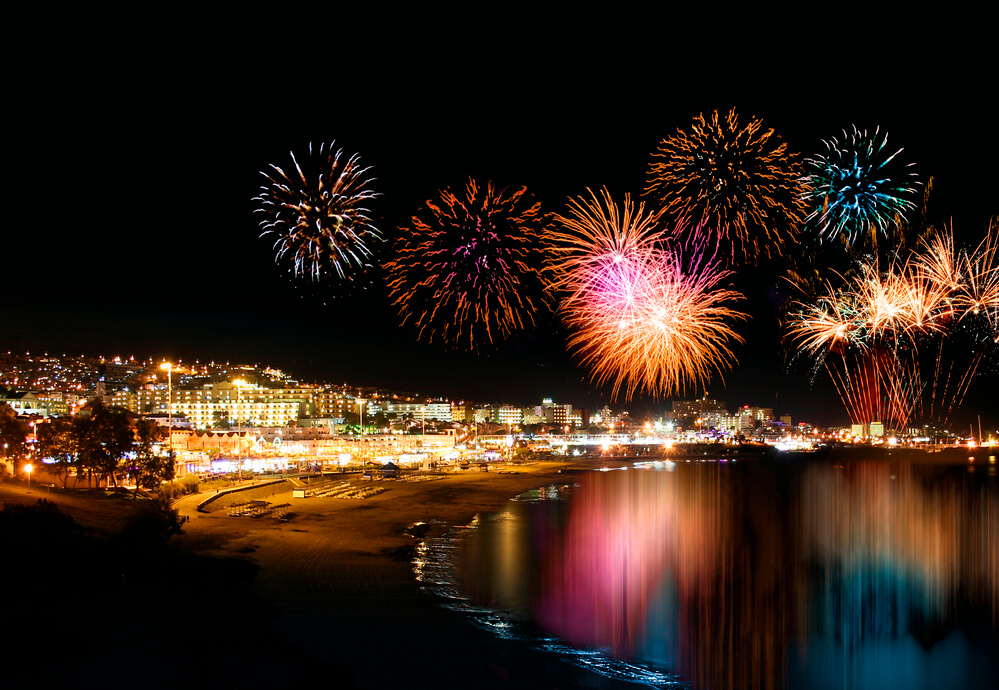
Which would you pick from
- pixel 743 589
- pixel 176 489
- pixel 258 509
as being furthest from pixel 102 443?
pixel 743 589

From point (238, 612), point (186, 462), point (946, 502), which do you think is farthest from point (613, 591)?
point (186, 462)

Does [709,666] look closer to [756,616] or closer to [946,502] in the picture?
[756,616]

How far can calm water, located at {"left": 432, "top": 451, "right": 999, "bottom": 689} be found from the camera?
33.8 feet

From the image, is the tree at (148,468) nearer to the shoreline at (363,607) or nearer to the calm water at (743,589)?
the shoreline at (363,607)

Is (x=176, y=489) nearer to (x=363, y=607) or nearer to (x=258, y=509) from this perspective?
(x=258, y=509)

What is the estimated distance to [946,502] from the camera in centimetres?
3206

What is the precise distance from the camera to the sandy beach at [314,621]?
7.98 meters

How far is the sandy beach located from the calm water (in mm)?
907

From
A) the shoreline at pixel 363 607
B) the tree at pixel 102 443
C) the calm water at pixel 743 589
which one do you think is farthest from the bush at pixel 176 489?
the calm water at pixel 743 589

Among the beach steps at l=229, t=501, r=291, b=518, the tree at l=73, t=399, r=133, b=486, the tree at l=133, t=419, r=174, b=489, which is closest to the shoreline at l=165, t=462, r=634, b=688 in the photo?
the beach steps at l=229, t=501, r=291, b=518

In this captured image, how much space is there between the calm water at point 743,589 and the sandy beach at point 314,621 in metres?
0.91

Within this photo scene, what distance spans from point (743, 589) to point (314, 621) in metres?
8.60

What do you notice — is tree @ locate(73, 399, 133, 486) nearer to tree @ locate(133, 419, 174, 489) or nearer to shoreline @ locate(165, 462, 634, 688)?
tree @ locate(133, 419, 174, 489)

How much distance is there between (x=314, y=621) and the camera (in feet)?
32.6
